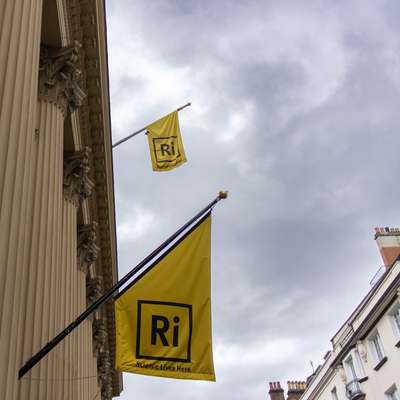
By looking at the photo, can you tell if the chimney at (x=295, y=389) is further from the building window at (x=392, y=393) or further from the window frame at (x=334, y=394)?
the building window at (x=392, y=393)

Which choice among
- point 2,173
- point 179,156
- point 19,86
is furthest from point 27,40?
point 179,156

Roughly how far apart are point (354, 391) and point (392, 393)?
4.79m

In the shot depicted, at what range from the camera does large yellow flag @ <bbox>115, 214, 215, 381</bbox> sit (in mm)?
9984

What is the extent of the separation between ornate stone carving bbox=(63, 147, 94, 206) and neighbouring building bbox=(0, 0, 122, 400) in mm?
33

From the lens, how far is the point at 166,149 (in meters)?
25.5

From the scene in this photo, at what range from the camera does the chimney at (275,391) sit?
63.9 metres

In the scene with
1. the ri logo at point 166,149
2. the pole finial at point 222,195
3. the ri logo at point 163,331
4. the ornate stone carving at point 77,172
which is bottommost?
the ri logo at point 163,331

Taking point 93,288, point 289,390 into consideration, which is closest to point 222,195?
point 93,288

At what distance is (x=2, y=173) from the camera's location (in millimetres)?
8766

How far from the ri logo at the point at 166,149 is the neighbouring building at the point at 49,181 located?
2104 mm

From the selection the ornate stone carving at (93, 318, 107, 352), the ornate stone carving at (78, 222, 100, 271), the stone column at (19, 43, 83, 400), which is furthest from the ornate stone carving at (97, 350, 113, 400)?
the stone column at (19, 43, 83, 400)

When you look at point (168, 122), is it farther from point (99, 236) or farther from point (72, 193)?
point (72, 193)

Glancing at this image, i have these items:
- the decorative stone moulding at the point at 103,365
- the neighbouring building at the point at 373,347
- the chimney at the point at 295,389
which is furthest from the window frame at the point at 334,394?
the decorative stone moulding at the point at 103,365

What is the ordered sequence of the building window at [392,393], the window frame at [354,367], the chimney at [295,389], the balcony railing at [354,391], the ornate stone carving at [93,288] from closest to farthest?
1. the ornate stone carving at [93,288]
2. the building window at [392,393]
3. the balcony railing at [354,391]
4. the window frame at [354,367]
5. the chimney at [295,389]
